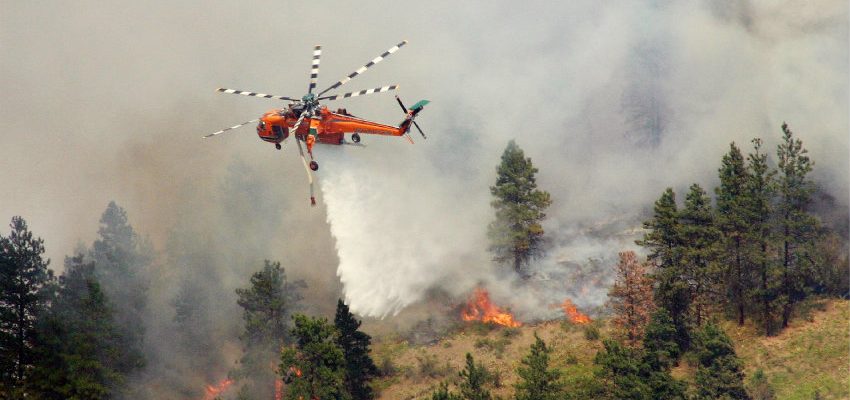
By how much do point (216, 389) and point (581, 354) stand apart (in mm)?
33312

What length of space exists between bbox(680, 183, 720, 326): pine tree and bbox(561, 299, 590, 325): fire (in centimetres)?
1187

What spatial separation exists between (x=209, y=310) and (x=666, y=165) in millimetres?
46027

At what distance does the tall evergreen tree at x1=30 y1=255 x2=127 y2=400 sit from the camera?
7612 cm

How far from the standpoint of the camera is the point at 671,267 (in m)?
76.4

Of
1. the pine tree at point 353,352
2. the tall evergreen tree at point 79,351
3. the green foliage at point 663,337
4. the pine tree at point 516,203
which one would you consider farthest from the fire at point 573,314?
the tall evergreen tree at point 79,351

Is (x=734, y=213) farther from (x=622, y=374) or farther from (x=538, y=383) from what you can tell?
(x=538, y=383)

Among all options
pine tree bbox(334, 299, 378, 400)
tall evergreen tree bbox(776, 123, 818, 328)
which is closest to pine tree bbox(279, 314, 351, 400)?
pine tree bbox(334, 299, 378, 400)

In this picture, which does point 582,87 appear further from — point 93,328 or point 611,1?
point 93,328

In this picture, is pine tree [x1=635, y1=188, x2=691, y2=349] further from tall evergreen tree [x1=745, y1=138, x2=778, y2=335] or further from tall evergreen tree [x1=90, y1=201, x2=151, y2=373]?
tall evergreen tree [x1=90, y1=201, x2=151, y2=373]

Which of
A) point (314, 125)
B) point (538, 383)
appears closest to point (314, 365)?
point (538, 383)

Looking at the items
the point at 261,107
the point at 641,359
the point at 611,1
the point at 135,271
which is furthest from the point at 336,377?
the point at 261,107

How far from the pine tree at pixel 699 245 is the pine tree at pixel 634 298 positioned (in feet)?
10.5

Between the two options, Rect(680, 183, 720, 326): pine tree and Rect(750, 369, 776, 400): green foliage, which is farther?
Rect(680, 183, 720, 326): pine tree

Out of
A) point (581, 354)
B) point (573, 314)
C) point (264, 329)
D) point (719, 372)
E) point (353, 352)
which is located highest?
point (573, 314)
